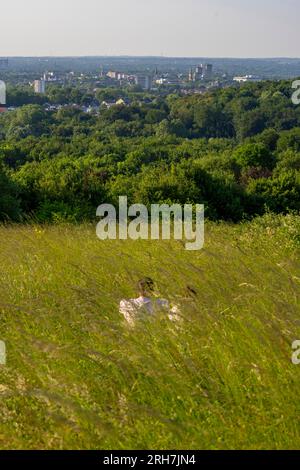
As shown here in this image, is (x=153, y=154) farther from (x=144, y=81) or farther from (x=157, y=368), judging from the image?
(x=144, y=81)

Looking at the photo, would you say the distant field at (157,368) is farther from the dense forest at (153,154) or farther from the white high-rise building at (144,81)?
the white high-rise building at (144,81)

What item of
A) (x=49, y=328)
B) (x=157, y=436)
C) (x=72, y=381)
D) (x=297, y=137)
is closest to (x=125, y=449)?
(x=157, y=436)

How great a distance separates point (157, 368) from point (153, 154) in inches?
1737

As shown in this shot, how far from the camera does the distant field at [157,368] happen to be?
8.24 feet

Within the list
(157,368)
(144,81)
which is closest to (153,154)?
(157,368)

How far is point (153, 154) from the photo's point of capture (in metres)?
46.4

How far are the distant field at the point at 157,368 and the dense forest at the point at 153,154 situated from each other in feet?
16.7

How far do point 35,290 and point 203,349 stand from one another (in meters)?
1.76

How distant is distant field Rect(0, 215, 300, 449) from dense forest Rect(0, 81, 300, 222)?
5093mm

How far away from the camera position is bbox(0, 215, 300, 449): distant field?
8.24 ft

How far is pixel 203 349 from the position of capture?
316cm

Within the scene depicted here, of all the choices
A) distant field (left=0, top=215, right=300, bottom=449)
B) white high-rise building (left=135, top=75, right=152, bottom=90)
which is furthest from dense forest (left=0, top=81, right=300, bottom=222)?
white high-rise building (left=135, top=75, right=152, bottom=90)

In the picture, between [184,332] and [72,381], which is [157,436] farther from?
A: [184,332]

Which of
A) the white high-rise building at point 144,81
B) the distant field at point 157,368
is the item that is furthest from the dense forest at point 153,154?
the white high-rise building at point 144,81
